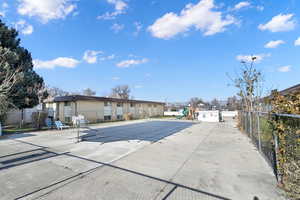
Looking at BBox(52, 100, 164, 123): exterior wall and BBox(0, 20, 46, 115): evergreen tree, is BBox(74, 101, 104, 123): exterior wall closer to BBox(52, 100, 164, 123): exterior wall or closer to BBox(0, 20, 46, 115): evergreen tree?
BBox(52, 100, 164, 123): exterior wall

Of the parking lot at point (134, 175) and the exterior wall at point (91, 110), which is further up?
the exterior wall at point (91, 110)

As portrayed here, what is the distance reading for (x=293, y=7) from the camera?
8320 mm

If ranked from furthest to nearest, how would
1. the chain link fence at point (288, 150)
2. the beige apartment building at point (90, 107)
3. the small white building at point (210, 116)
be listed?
the small white building at point (210, 116)
the beige apartment building at point (90, 107)
the chain link fence at point (288, 150)

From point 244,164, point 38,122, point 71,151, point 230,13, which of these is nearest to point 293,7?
point 230,13

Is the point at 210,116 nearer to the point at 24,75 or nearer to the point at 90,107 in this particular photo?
the point at 90,107

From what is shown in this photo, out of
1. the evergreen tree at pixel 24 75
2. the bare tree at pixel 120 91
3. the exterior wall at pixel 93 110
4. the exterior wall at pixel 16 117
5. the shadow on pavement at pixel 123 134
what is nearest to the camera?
the shadow on pavement at pixel 123 134

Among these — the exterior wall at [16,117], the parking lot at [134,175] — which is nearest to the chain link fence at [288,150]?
the parking lot at [134,175]

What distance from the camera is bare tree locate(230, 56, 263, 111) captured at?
37.7ft

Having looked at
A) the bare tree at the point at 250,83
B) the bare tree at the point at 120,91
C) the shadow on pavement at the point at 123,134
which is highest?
the bare tree at the point at 120,91

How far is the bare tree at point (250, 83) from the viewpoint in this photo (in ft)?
37.7

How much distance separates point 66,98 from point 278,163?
69.9 ft

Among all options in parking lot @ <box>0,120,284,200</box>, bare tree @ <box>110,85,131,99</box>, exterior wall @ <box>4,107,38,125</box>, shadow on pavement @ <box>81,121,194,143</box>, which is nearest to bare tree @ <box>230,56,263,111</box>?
shadow on pavement @ <box>81,121,194,143</box>

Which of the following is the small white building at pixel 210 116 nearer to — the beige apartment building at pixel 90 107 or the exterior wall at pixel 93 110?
the exterior wall at pixel 93 110

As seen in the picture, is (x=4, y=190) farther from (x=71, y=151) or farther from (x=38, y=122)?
(x=38, y=122)
